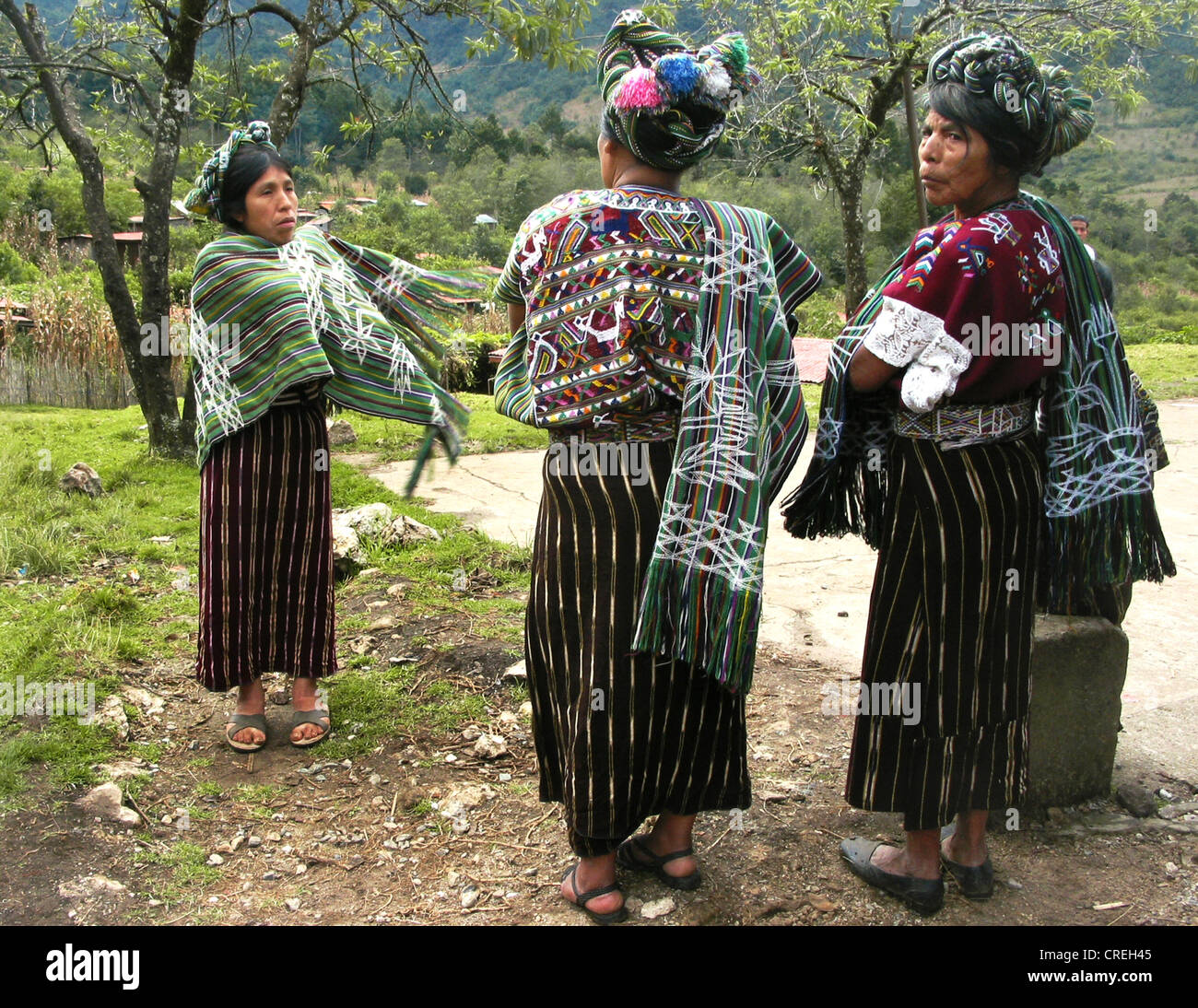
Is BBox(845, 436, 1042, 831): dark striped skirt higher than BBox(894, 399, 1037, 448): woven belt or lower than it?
lower

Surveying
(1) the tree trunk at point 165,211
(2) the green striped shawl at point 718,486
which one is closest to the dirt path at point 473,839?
(2) the green striped shawl at point 718,486

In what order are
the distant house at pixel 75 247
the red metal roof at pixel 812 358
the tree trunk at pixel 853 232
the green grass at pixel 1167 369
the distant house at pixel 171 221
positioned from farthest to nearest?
1. the distant house at pixel 171 221
2. the distant house at pixel 75 247
3. the red metal roof at pixel 812 358
4. the green grass at pixel 1167 369
5. the tree trunk at pixel 853 232

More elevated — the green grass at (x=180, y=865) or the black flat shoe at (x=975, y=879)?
the black flat shoe at (x=975, y=879)

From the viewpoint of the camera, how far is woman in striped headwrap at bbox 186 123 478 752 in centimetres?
318

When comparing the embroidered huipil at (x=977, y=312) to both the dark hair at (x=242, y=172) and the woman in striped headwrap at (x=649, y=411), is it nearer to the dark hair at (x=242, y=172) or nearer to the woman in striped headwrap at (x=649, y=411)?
the woman in striped headwrap at (x=649, y=411)

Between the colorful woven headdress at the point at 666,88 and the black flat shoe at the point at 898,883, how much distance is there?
1.84 m

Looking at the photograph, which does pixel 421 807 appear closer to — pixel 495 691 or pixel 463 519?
pixel 495 691

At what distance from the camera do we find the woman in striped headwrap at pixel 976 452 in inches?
90.0

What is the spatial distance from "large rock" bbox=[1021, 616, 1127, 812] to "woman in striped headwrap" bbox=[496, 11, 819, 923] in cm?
107

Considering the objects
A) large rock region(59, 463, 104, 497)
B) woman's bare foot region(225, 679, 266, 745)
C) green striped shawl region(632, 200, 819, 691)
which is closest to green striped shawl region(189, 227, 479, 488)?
woman's bare foot region(225, 679, 266, 745)

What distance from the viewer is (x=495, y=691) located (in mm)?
3871

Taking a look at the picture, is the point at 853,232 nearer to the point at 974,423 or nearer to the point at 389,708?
the point at 389,708

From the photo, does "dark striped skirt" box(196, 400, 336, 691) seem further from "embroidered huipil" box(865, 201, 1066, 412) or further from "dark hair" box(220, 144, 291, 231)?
"embroidered huipil" box(865, 201, 1066, 412)

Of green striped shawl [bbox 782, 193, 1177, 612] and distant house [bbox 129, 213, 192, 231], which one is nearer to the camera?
green striped shawl [bbox 782, 193, 1177, 612]
